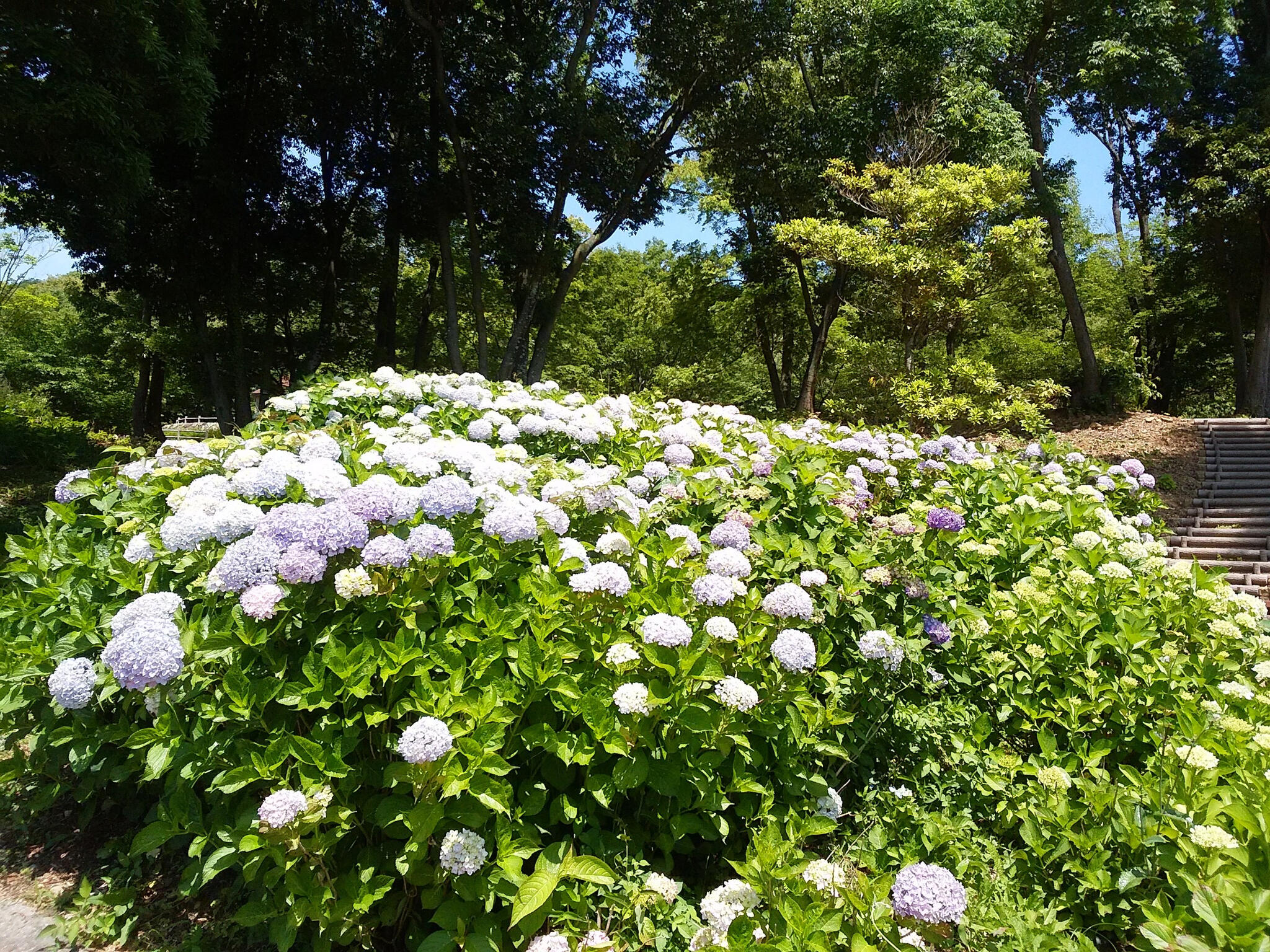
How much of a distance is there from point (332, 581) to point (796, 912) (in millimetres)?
1534

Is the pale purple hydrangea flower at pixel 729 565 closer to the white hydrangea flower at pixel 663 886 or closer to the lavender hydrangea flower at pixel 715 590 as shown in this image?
the lavender hydrangea flower at pixel 715 590

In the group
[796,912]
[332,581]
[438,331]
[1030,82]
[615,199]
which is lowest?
[796,912]

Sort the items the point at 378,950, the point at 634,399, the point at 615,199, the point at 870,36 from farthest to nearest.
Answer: the point at 870,36 < the point at 615,199 < the point at 634,399 < the point at 378,950

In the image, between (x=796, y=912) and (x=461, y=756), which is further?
(x=461, y=756)

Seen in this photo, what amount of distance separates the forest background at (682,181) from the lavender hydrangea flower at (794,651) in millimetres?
7341

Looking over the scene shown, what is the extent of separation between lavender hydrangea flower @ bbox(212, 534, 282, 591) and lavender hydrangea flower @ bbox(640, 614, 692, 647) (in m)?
1.08

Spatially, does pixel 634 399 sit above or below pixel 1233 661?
above

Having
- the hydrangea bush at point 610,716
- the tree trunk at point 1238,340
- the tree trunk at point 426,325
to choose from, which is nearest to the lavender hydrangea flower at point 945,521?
the hydrangea bush at point 610,716

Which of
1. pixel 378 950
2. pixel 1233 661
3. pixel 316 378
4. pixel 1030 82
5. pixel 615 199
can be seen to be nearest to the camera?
pixel 378 950

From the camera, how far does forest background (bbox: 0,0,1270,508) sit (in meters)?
11.2

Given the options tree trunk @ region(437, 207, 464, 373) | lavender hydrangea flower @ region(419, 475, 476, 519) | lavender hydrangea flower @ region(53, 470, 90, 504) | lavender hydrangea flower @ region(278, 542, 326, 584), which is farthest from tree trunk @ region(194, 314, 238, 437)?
lavender hydrangea flower @ region(278, 542, 326, 584)

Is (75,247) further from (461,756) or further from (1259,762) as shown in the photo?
(1259,762)

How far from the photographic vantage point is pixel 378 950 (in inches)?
78.2

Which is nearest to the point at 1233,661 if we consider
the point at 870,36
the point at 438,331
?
the point at 870,36
